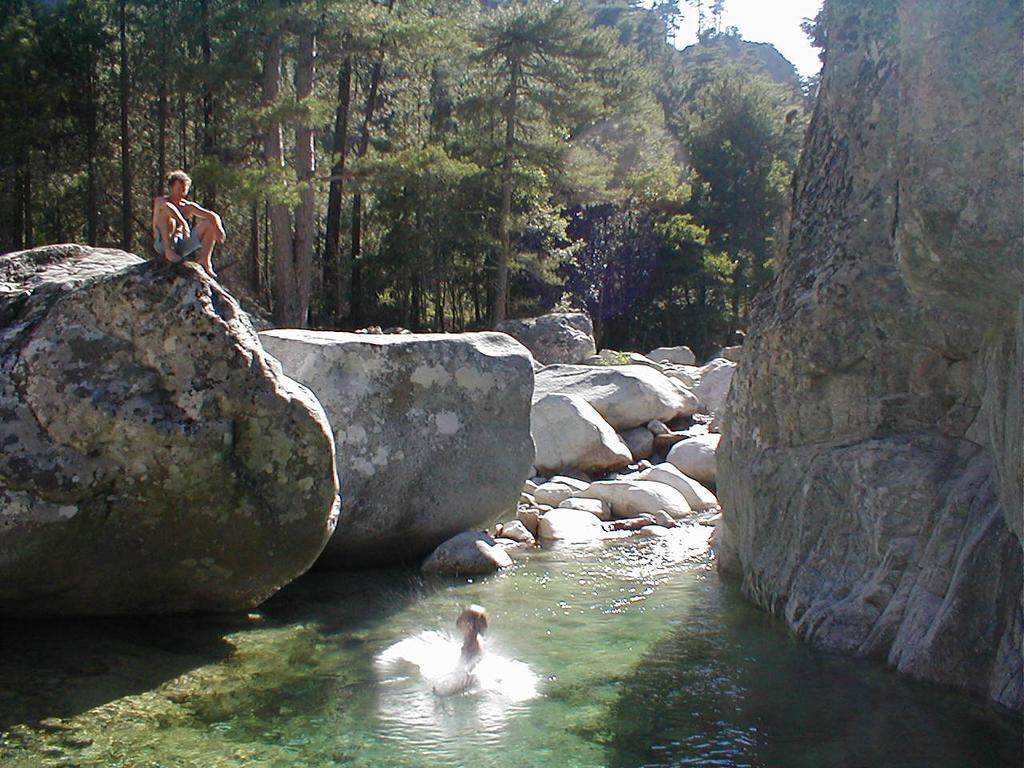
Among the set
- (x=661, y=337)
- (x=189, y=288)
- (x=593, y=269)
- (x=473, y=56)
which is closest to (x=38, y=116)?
(x=473, y=56)

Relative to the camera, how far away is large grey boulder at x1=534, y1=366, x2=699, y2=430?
13.9 meters

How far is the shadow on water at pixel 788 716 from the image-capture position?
15.7ft

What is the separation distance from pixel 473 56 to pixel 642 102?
29.4 feet

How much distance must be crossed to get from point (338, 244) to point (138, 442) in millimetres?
21951

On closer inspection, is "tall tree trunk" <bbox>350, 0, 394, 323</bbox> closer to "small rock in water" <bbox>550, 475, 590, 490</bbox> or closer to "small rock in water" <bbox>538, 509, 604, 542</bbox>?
"small rock in water" <bbox>550, 475, 590, 490</bbox>

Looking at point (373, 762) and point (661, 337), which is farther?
point (661, 337)

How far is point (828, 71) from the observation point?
25.3ft

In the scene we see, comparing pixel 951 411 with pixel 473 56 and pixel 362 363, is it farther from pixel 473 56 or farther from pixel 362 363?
pixel 473 56

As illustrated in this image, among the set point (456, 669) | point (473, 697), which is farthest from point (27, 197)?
point (473, 697)

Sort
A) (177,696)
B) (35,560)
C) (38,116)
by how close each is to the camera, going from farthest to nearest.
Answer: (38,116), (35,560), (177,696)

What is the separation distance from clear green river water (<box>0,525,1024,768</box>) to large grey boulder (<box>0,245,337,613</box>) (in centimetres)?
44

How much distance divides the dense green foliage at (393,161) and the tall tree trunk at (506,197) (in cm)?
5

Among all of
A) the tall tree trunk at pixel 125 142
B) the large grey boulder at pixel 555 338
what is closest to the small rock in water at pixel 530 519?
the large grey boulder at pixel 555 338

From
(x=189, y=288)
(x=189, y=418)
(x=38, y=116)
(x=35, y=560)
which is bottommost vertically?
(x=35, y=560)
